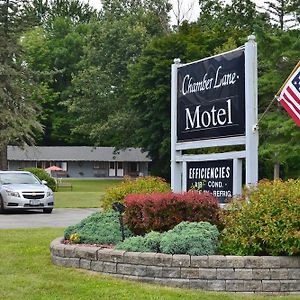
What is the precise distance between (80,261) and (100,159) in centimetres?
6797

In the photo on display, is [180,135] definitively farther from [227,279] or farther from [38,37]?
[38,37]

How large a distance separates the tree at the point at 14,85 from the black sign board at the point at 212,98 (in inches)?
1232

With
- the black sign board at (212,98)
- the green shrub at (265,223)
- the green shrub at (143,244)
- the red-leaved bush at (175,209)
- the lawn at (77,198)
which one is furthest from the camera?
the lawn at (77,198)

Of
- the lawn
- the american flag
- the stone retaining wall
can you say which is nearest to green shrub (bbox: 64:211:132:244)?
the stone retaining wall

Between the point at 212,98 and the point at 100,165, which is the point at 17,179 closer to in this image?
the point at 212,98

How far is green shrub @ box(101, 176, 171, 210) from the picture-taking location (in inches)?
468

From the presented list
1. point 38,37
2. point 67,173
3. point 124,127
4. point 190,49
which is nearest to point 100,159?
point 67,173

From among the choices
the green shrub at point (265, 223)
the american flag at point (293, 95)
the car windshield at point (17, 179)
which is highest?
the american flag at point (293, 95)

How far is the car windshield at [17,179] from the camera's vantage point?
22.1 meters

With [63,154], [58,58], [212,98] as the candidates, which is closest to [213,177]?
Answer: [212,98]

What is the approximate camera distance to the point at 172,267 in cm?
779

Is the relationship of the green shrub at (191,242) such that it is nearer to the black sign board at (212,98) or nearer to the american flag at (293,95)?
the black sign board at (212,98)

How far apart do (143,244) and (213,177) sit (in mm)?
2458

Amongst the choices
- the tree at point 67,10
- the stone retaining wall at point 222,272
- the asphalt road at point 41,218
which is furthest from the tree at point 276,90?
the tree at point 67,10
